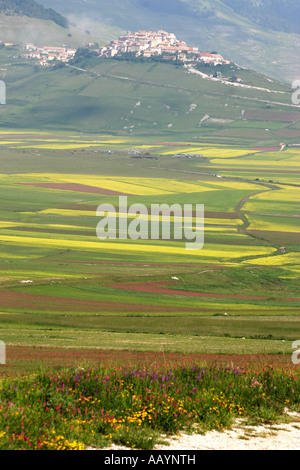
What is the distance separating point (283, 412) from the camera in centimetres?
1570

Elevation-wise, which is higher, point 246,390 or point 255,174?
point 255,174

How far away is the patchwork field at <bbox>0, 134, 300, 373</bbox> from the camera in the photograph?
38.7m

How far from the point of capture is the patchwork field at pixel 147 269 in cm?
3866

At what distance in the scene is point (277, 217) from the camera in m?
122

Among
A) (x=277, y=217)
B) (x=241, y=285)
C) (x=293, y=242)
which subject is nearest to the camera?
(x=241, y=285)

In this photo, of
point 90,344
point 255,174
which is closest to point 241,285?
point 90,344

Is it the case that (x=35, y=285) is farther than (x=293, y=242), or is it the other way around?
(x=293, y=242)

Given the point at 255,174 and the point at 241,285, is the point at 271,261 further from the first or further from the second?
the point at 255,174

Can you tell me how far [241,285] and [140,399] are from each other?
5414cm

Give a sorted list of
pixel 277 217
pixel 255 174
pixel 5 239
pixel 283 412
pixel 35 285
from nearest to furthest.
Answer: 1. pixel 283 412
2. pixel 35 285
3. pixel 5 239
4. pixel 277 217
5. pixel 255 174

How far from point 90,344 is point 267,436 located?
16837 millimetres

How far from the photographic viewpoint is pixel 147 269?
72250 mm

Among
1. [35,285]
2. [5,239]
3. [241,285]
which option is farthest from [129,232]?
[35,285]

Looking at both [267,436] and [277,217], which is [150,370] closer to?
[267,436]
